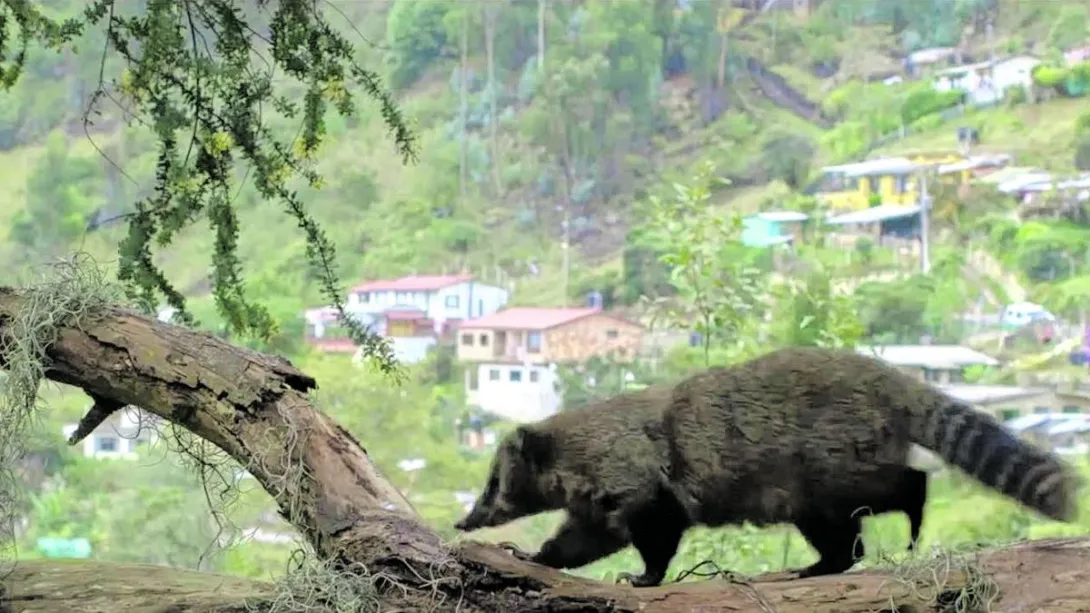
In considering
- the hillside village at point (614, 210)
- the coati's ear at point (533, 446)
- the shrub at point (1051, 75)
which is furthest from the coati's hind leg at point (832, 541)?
the shrub at point (1051, 75)

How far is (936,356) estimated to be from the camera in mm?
3355

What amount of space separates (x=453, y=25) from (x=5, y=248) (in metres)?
1.67

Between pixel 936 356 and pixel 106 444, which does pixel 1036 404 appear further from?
pixel 106 444

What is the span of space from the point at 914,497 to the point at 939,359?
1.74 m

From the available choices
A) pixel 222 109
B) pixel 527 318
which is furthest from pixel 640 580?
pixel 527 318

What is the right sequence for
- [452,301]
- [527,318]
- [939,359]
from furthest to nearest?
1. [452,301]
2. [527,318]
3. [939,359]

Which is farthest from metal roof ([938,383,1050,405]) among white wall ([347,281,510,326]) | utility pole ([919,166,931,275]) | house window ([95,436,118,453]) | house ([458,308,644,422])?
house window ([95,436,118,453])

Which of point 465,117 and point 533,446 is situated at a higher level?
point 465,117

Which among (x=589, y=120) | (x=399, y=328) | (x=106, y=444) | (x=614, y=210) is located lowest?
(x=106, y=444)

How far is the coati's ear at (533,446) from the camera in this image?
6.10 ft

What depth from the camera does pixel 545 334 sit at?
143 inches

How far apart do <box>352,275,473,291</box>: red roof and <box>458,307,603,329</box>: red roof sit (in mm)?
163

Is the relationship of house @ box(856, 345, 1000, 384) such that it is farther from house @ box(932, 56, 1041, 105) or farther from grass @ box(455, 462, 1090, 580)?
house @ box(932, 56, 1041, 105)

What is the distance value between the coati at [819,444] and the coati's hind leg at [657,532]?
1cm
